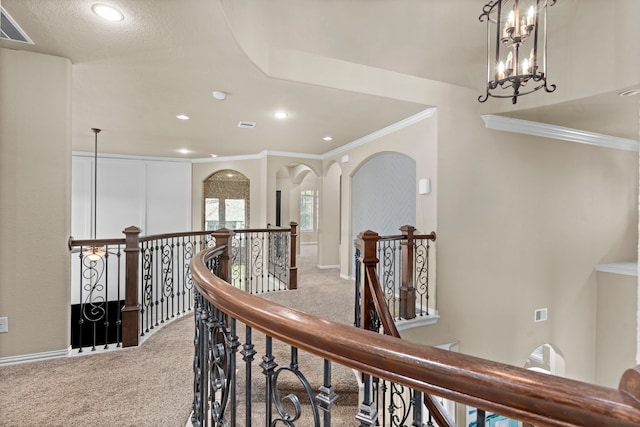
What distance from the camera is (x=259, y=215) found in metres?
7.16

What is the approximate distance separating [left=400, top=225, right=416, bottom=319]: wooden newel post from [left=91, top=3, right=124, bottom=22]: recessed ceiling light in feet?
10.7

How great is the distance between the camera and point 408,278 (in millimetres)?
3787

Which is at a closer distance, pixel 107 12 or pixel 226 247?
pixel 107 12

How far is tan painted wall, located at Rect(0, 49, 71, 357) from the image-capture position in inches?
96.8

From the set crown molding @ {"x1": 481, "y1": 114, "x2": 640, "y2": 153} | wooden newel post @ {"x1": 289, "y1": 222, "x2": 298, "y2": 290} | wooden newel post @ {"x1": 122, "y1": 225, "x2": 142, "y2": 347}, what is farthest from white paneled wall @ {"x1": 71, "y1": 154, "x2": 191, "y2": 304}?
crown molding @ {"x1": 481, "y1": 114, "x2": 640, "y2": 153}

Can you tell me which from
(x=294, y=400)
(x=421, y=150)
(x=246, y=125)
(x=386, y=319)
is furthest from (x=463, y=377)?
(x=246, y=125)

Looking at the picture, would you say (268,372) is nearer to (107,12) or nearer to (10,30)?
(107,12)

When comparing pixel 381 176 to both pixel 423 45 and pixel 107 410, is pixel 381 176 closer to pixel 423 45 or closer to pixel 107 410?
pixel 423 45

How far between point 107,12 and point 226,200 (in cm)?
621

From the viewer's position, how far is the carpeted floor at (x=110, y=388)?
1.89 meters

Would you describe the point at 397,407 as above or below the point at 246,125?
below

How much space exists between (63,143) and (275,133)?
9.86 ft

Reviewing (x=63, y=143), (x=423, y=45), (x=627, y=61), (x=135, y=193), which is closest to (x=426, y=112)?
(x=423, y=45)

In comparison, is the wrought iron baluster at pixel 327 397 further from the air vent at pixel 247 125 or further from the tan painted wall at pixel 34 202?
the air vent at pixel 247 125
